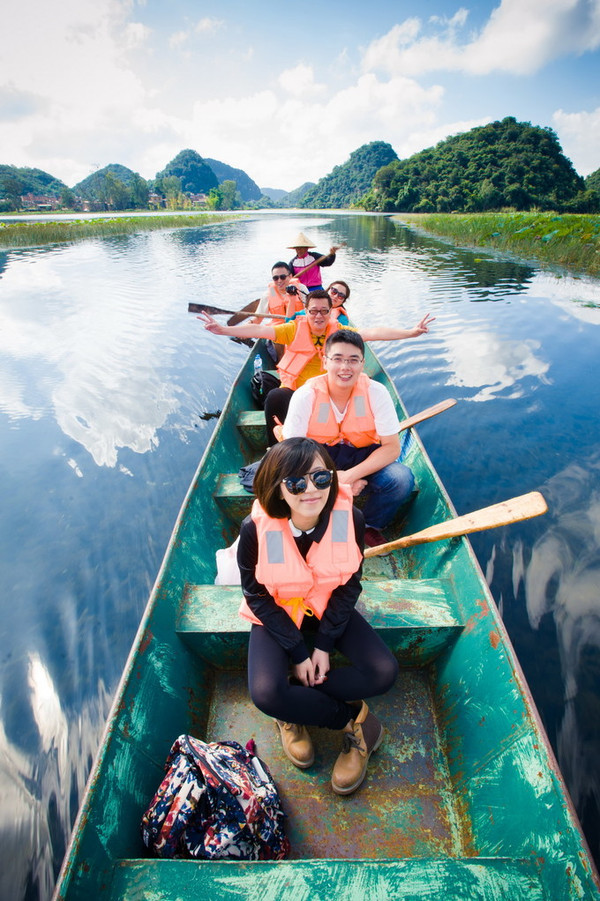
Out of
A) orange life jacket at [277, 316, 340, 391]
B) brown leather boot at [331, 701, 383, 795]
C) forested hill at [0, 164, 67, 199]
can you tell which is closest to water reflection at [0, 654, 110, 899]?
brown leather boot at [331, 701, 383, 795]

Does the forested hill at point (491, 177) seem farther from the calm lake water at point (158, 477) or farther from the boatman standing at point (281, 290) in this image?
the boatman standing at point (281, 290)

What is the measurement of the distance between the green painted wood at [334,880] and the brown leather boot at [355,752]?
43 centimetres

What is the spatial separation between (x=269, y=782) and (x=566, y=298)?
37.2 feet

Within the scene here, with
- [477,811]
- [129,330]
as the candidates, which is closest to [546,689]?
[477,811]

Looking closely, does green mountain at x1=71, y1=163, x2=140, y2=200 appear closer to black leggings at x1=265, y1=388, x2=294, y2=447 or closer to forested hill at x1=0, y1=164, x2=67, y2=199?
forested hill at x1=0, y1=164, x2=67, y2=199

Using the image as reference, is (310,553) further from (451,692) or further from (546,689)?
(546,689)

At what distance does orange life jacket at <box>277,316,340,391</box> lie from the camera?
3439 mm

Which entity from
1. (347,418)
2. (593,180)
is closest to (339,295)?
(347,418)

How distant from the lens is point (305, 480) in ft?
4.74

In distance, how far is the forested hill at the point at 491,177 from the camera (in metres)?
39.2

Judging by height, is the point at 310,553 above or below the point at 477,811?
above

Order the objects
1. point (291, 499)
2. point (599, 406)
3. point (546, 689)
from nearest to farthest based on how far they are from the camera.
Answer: point (291, 499), point (546, 689), point (599, 406)

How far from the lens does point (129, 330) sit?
9.07 metres

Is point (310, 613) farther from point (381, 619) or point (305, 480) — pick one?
point (305, 480)
